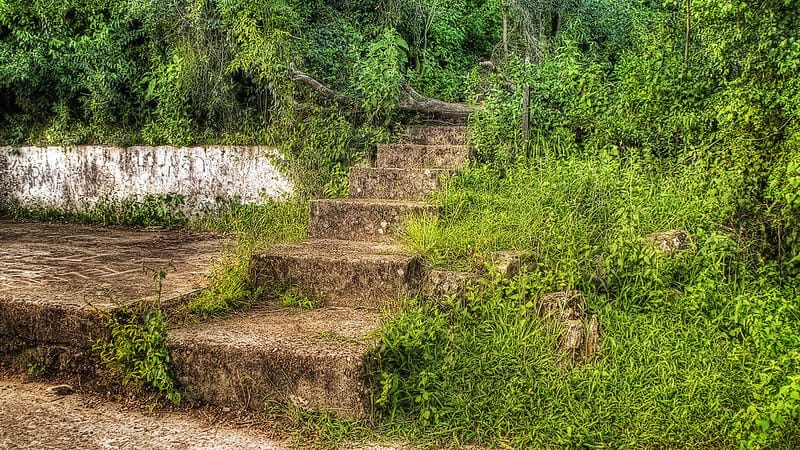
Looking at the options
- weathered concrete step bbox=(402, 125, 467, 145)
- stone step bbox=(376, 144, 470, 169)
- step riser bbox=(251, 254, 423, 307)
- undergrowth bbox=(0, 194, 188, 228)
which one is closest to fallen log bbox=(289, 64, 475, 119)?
Result: weathered concrete step bbox=(402, 125, 467, 145)

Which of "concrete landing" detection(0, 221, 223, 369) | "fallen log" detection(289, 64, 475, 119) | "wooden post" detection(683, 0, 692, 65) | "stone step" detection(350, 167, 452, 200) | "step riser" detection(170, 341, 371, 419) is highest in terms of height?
"wooden post" detection(683, 0, 692, 65)

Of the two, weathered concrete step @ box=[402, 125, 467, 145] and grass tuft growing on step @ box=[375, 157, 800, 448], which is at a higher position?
weathered concrete step @ box=[402, 125, 467, 145]

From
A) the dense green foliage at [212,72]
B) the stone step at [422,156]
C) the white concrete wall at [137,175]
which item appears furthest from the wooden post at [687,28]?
the white concrete wall at [137,175]

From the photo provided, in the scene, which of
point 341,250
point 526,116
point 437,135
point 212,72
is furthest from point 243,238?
point 526,116

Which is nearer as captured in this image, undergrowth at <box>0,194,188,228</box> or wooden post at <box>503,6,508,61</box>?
undergrowth at <box>0,194,188,228</box>

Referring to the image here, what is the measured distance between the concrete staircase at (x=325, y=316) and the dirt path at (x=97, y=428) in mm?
200

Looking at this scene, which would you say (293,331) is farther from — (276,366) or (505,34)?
(505,34)

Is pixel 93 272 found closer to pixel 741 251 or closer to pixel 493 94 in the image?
pixel 493 94

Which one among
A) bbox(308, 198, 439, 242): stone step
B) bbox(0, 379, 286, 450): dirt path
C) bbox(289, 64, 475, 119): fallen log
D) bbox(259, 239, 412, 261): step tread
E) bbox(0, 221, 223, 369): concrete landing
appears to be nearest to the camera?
bbox(0, 379, 286, 450): dirt path

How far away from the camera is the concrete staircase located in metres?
2.80

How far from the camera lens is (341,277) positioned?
3.66 m

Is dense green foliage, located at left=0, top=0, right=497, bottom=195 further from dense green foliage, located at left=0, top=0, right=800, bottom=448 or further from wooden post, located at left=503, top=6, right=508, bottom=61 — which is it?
wooden post, located at left=503, top=6, right=508, bottom=61

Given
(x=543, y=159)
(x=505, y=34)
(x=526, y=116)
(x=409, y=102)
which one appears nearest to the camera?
(x=543, y=159)

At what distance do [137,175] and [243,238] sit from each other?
2717mm
